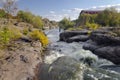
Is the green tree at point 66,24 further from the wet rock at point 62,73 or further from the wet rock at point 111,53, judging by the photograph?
the wet rock at point 62,73

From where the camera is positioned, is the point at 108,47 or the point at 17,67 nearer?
the point at 17,67

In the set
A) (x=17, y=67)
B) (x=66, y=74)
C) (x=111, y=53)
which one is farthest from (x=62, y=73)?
(x=111, y=53)

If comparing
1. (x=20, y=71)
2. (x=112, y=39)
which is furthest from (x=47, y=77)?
(x=112, y=39)

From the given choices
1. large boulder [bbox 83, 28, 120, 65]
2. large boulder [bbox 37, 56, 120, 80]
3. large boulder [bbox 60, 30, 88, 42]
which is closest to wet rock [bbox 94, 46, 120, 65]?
large boulder [bbox 83, 28, 120, 65]

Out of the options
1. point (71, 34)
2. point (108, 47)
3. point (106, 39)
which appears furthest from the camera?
Answer: point (71, 34)

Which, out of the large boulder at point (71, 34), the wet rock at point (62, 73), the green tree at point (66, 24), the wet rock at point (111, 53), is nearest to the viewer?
the wet rock at point (62, 73)

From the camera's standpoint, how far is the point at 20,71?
13.9m

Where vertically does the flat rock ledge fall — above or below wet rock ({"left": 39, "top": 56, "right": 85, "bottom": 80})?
above

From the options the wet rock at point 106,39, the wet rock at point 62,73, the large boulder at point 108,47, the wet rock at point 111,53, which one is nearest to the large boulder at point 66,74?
the wet rock at point 62,73

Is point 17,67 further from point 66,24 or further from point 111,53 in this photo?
point 66,24

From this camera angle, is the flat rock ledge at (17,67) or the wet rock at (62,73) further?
the wet rock at (62,73)

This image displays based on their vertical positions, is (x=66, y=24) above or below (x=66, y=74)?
below

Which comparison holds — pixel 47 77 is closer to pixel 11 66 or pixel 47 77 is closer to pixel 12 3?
pixel 11 66

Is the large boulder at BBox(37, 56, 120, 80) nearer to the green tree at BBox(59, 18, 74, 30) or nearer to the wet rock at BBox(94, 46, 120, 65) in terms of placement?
the wet rock at BBox(94, 46, 120, 65)
